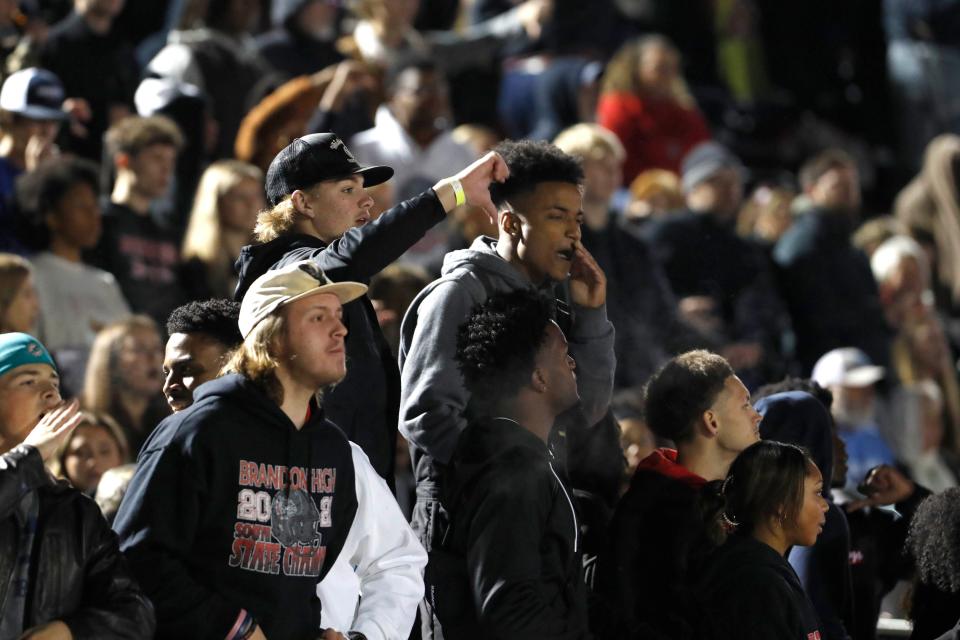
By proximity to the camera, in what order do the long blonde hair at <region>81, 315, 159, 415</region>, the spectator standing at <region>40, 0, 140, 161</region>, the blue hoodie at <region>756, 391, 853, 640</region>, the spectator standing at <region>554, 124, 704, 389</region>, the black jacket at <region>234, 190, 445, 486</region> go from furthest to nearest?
the spectator standing at <region>40, 0, 140, 161</region> < the spectator standing at <region>554, 124, 704, 389</region> < the long blonde hair at <region>81, 315, 159, 415</region> < the blue hoodie at <region>756, 391, 853, 640</region> < the black jacket at <region>234, 190, 445, 486</region>

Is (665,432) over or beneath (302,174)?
beneath

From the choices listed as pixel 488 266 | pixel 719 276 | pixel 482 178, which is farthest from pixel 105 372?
pixel 719 276

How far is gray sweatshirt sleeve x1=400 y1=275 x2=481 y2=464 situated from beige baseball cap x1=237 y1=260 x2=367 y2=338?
0.60 metres

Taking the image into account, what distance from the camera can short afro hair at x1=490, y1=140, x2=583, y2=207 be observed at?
614 centimetres

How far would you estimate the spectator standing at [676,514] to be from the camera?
562 centimetres

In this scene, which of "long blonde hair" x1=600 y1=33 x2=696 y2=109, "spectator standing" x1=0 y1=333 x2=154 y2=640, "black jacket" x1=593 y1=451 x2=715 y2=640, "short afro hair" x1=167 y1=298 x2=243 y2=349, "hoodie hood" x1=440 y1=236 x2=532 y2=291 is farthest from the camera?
"long blonde hair" x1=600 y1=33 x2=696 y2=109

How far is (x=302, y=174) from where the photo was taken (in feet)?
18.8

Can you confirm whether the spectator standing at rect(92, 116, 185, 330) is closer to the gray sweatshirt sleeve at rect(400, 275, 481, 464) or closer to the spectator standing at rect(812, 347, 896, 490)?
the spectator standing at rect(812, 347, 896, 490)

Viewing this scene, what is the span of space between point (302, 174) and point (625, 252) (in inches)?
151

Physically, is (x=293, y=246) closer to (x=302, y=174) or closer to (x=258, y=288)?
(x=302, y=174)

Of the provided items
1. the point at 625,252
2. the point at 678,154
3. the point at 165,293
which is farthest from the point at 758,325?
the point at 165,293

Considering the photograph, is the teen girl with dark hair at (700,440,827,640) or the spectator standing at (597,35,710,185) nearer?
the teen girl with dark hair at (700,440,827,640)

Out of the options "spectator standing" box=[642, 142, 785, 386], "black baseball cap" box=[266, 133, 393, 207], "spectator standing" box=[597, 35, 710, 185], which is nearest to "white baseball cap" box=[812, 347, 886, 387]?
"spectator standing" box=[642, 142, 785, 386]

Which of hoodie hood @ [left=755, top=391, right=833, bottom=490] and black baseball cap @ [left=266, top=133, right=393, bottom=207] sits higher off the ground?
black baseball cap @ [left=266, top=133, right=393, bottom=207]
